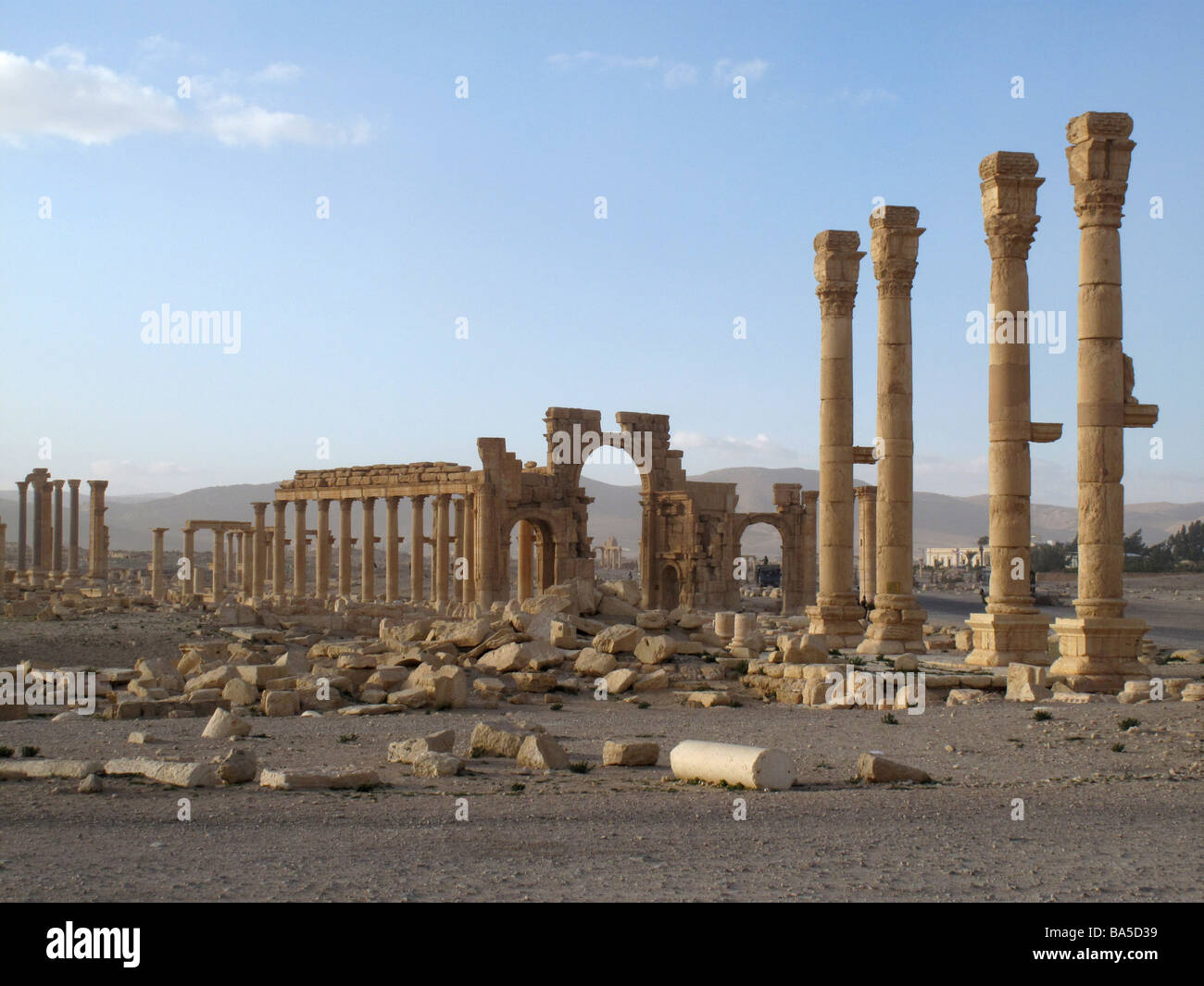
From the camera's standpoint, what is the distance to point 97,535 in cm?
6047

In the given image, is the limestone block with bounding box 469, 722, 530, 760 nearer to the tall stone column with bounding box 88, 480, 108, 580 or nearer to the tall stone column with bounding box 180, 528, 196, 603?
the tall stone column with bounding box 180, 528, 196, 603

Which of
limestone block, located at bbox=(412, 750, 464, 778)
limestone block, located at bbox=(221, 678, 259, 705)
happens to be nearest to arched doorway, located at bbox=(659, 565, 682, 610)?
limestone block, located at bbox=(221, 678, 259, 705)

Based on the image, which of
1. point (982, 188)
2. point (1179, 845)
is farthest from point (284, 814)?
point (982, 188)

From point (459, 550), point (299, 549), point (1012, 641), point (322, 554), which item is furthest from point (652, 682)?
point (299, 549)

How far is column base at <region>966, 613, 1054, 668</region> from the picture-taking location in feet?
65.2

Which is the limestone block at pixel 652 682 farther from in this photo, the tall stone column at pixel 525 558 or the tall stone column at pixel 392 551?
A: the tall stone column at pixel 392 551

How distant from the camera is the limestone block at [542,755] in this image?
12984 mm

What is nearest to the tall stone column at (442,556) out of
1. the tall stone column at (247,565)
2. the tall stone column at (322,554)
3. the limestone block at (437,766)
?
the tall stone column at (322,554)

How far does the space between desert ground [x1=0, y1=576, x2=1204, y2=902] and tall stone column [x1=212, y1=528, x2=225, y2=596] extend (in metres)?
39.6

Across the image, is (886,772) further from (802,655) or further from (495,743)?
(802,655)

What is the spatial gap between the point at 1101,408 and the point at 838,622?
7.18 m
